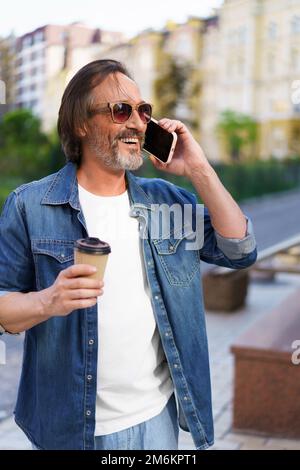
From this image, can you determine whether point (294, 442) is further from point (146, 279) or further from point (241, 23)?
point (241, 23)

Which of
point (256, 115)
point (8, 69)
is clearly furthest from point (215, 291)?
point (256, 115)

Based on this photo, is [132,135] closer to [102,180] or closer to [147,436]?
[102,180]

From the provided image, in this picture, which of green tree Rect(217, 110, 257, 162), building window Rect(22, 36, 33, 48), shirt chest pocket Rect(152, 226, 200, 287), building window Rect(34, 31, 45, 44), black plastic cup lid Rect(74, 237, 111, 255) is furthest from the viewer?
green tree Rect(217, 110, 257, 162)

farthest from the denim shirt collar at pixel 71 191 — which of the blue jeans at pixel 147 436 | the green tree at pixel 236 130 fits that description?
the green tree at pixel 236 130

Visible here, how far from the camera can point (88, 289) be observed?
1506 mm

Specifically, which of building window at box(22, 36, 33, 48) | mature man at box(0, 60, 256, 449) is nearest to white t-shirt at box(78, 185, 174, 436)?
mature man at box(0, 60, 256, 449)

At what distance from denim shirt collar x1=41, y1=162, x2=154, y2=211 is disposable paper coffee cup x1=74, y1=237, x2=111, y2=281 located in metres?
0.31

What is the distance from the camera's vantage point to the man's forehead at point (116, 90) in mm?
1818

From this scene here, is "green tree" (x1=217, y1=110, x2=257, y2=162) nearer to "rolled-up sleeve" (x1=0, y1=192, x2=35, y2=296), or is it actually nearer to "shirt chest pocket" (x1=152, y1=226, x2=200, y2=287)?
"shirt chest pocket" (x1=152, y1=226, x2=200, y2=287)

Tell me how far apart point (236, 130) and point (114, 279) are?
38274 mm

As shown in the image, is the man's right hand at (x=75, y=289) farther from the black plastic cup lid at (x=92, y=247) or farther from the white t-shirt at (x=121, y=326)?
the white t-shirt at (x=121, y=326)

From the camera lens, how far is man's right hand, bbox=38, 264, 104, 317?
58.9 inches

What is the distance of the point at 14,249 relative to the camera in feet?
5.80
